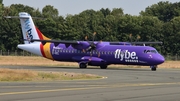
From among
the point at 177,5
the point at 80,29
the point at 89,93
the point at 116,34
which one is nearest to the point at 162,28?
the point at 116,34

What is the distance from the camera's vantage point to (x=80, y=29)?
9175cm

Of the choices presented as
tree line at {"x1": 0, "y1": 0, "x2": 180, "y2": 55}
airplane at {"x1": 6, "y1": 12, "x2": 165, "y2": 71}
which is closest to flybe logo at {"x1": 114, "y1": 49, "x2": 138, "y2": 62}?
airplane at {"x1": 6, "y1": 12, "x2": 165, "y2": 71}

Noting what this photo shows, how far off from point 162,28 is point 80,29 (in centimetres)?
1603

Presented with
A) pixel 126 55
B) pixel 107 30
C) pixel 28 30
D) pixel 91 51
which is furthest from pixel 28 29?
pixel 107 30

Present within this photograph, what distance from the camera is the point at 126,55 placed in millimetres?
44812

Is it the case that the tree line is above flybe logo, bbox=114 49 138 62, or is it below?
above

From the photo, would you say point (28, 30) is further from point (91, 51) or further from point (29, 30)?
point (91, 51)

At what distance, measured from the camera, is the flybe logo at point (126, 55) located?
1746 inches

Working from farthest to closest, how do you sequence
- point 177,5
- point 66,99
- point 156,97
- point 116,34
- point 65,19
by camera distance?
point 177,5
point 65,19
point 116,34
point 156,97
point 66,99

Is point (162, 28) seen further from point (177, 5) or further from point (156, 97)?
point (156, 97)

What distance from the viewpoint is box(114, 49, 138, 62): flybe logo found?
4434 centimetres

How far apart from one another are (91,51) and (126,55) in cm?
477

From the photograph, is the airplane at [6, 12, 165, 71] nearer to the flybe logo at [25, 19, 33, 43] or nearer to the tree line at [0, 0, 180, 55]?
the flybe logo at [25, 19, 33, 43]

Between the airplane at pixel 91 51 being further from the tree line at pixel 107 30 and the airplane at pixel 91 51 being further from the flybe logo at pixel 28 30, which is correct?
the tree line at pixel 107 30
